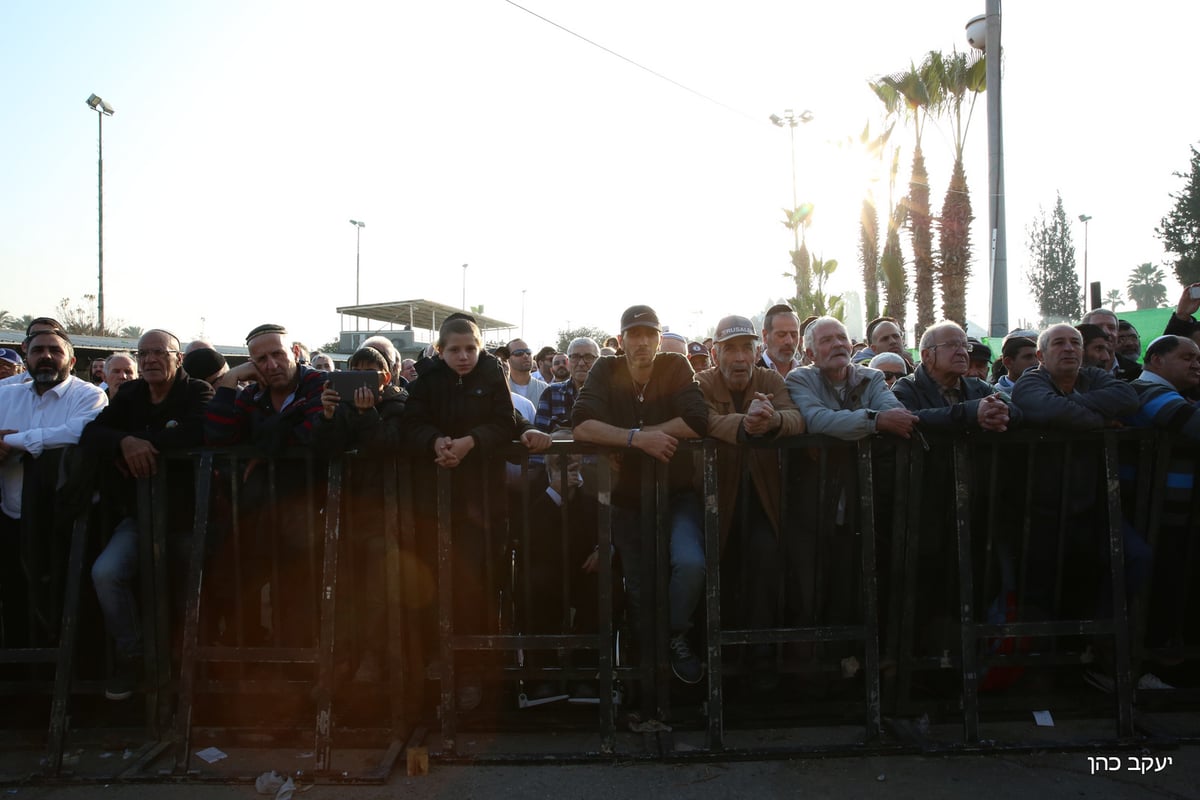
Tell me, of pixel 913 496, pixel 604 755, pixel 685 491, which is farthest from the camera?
pixel 685 491

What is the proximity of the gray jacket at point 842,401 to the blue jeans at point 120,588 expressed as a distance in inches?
143

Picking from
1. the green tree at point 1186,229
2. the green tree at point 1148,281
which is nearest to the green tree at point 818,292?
the green tree at point 1186,229

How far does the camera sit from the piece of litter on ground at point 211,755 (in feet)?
12.2

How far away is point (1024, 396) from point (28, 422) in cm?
557

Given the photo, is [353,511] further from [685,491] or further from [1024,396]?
[1024,396]

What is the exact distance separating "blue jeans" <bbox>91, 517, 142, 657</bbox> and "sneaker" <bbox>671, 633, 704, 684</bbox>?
2.81 m

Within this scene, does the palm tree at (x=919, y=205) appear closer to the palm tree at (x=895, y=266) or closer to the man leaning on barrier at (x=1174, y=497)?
the palm tree at (x=895, y=266)

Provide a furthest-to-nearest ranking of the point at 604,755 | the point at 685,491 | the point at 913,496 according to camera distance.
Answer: the point at 685,491
the point at 913,496
the point at 604,755

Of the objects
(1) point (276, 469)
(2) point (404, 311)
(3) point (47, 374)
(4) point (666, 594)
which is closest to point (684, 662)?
(4) point (666, 594)

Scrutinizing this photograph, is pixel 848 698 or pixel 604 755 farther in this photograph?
pixel 848 698

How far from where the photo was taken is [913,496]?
12.7 ft

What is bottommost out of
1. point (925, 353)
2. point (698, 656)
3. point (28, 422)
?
point (698, 656)

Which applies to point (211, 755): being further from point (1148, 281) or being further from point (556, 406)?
point (1148, 281)

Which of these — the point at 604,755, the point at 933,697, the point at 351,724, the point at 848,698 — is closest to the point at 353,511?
the point at 351,724
